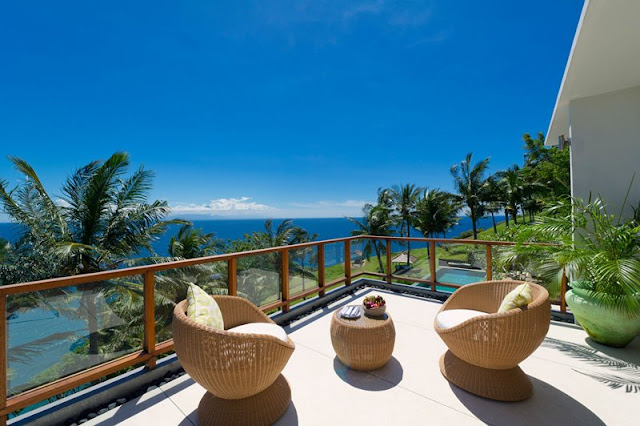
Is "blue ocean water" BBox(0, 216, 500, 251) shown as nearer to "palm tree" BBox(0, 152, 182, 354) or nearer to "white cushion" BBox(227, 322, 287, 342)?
"palm tree" BBox(0, 152, 182, 354)

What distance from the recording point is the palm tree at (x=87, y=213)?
718 cm

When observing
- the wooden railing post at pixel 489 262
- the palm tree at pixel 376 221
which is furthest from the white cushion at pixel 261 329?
the palm tree at pixel 376 221

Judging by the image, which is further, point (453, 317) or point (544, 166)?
point (544, 166)

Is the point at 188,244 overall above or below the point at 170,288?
below

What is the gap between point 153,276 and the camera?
7.93 ft

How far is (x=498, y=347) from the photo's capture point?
190 centimetres

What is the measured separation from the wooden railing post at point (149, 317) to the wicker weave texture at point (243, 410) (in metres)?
0.90

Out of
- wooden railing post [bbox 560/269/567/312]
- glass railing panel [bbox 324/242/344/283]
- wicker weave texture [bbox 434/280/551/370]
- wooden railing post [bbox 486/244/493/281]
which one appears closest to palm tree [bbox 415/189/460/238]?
wooden railing post [bbox 486/244/493/281]

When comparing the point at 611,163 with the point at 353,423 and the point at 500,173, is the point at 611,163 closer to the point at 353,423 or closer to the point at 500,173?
the point at 353,423

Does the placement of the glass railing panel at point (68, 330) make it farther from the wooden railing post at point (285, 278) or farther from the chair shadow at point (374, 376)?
the chair shadow at point (374, 376)

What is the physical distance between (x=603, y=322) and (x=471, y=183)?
20.2 meters

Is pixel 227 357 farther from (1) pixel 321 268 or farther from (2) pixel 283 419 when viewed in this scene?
(1) pixel 321 268

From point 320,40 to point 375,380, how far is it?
31.7ft

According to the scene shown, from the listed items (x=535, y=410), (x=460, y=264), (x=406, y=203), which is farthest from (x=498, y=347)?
(x=406, y=203)
